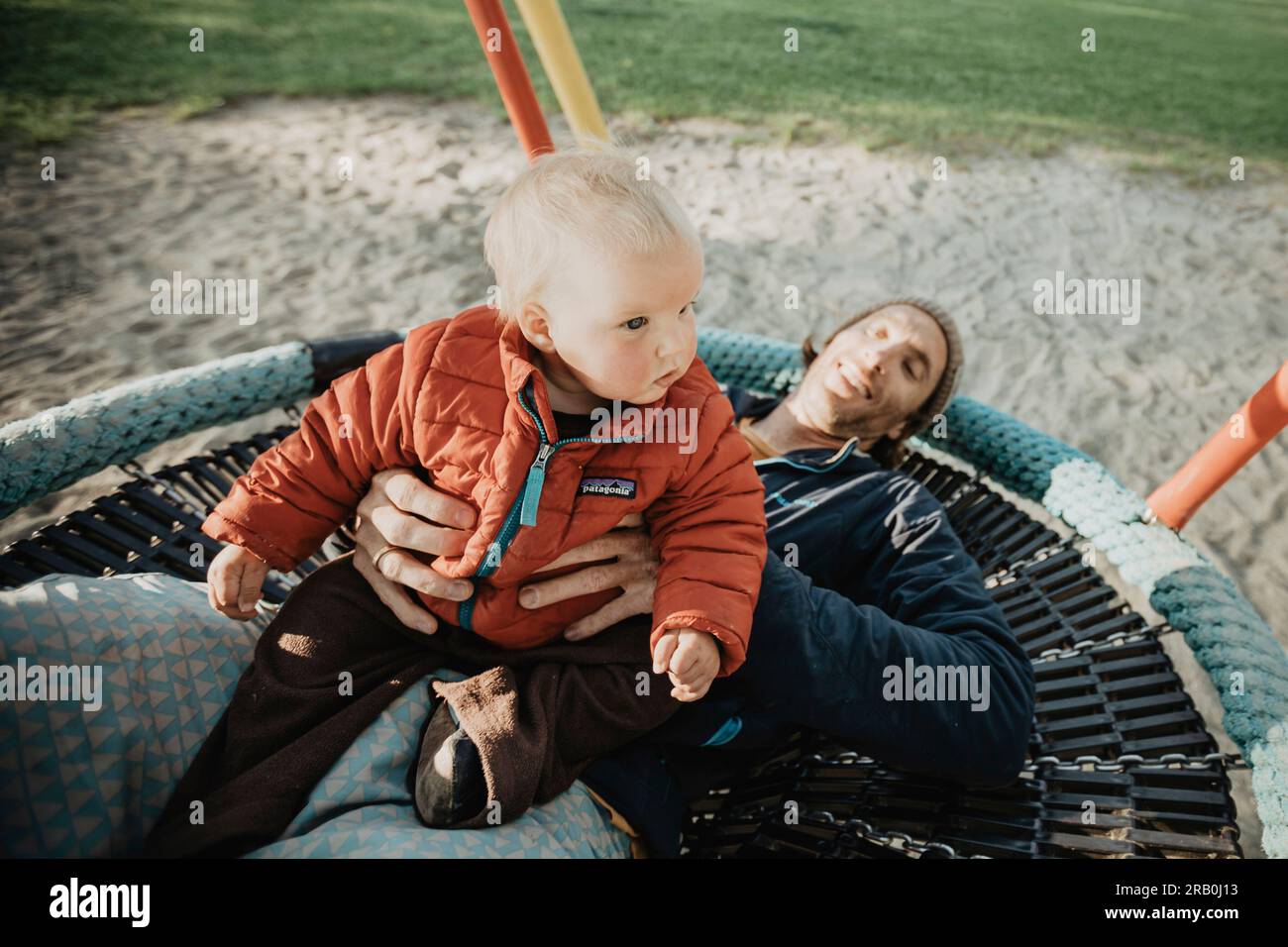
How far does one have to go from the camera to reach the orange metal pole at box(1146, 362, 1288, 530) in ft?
5.26

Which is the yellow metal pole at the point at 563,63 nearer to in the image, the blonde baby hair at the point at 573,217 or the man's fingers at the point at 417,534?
the blonde baby hair at the point at 573,217

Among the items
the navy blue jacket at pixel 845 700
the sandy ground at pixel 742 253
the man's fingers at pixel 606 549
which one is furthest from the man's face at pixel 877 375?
the sandy ground at pixel 742 253

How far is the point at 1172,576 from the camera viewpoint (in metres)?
1.57

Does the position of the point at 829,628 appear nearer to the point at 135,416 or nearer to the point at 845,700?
the point at 845,700

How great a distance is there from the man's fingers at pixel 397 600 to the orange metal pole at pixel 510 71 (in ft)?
2.76

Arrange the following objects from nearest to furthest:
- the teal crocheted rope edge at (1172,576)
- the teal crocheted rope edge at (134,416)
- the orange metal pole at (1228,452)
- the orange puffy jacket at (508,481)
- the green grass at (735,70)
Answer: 1. the orange puffy jacket at (508,481)
2. the teal crocheted rope edge at (1172,576)
3. the teal crocheted rope edge at (134,416)
4. the orange metal pole at (1228,452)
5. the green grass at (735,70)

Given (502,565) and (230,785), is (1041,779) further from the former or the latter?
(230,785)

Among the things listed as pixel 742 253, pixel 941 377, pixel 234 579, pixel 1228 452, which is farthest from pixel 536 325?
pixel 742 253

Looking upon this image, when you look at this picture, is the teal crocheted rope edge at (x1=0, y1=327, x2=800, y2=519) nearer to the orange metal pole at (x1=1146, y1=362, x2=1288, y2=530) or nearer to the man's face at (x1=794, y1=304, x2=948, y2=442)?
the man's face at (x1=794, y1=304, x2=948, y2=442)

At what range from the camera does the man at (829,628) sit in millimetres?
1190

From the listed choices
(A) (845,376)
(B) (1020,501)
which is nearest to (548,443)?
(A) (845,376)

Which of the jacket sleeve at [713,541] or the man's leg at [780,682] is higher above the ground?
the jacket sleeve at [713,541]
